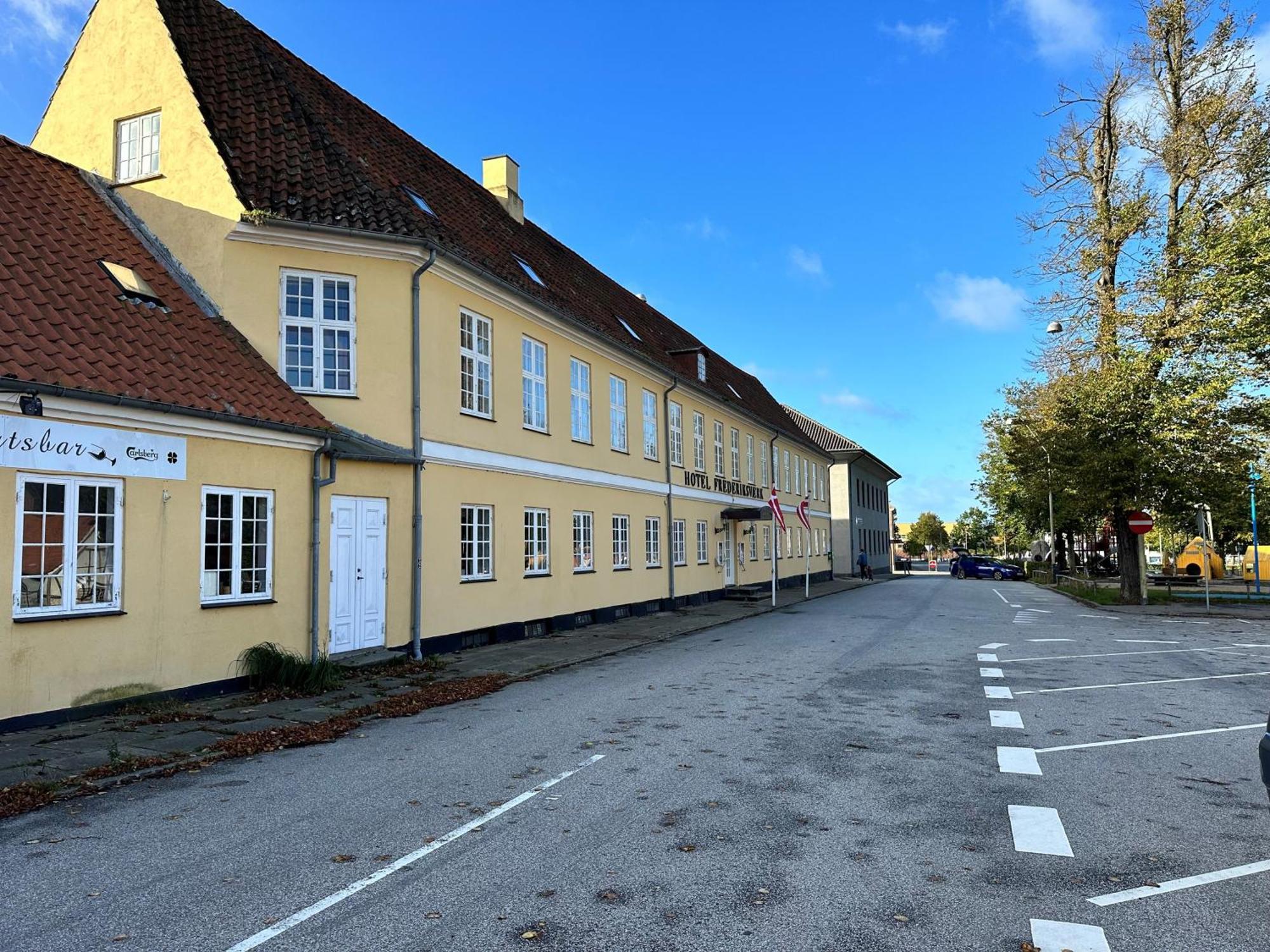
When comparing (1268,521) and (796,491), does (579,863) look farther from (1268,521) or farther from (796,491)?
(1268,521)

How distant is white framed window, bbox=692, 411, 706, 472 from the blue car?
3652cm

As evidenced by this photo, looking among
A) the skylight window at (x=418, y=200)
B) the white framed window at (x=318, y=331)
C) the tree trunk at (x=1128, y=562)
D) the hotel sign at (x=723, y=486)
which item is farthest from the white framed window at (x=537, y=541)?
the tree trunk at (x=1128, y=562)

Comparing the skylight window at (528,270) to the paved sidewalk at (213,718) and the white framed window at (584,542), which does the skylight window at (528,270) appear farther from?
the paved sidewalk at (213,718)

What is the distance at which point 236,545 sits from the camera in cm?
1078

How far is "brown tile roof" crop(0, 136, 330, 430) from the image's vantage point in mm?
9133

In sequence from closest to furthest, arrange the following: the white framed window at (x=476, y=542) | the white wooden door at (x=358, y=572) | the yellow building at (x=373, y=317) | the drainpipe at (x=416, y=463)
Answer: the white wooden door at (x=358, y=572)
the yellow building at (x=373, y=317)
the drainpipe at (x=416, y=463)
the white framed window at (x=476, y=542)

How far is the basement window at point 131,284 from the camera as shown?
11.0 meters

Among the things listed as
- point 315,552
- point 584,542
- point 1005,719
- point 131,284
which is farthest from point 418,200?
point 1005,719

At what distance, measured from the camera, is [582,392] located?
797 inches

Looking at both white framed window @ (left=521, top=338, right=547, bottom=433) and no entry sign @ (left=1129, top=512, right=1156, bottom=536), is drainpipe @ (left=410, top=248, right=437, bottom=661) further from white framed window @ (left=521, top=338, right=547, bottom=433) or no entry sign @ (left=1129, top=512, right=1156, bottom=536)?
no entry sign @ (left=1129, top=512, right=1156, bottom=536)

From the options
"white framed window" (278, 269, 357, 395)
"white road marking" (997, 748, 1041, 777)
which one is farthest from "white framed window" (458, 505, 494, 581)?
"white road marking" (997, 748, 1041, 777)

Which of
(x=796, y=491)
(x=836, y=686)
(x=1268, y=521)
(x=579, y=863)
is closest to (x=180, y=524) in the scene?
(x=579, y=863)

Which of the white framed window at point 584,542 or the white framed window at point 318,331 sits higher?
the white framed window at point 318,331

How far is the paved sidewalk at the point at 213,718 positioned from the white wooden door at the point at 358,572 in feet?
2.01
